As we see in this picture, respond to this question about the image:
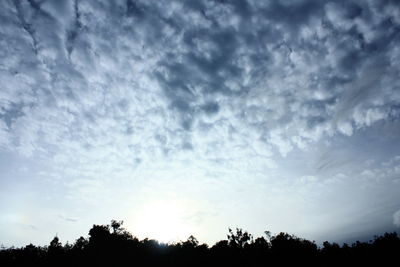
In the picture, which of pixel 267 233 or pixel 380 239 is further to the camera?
pixel 267 233

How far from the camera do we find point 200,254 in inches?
3216

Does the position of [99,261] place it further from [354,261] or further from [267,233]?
[354,261]

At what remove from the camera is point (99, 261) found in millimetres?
70938

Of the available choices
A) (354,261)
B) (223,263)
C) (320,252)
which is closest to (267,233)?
(320,252)

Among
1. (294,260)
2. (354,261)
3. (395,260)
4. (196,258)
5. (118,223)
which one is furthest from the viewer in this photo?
(118,223)

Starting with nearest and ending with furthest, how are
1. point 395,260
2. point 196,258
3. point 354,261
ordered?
point 395,260 → point 354,261 → point 196,258

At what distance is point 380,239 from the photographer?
7000 centimetres

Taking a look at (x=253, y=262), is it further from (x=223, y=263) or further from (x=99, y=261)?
(x=99, y=261)

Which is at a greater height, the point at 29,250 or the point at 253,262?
the point at 29,250

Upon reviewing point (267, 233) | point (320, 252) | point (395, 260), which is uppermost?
point (267, 233)

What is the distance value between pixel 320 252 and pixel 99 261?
2405 inches

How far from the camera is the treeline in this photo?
2606 inches

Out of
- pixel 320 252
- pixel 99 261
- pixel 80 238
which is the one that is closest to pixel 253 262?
pixel 320 252

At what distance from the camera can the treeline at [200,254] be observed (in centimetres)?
6619
